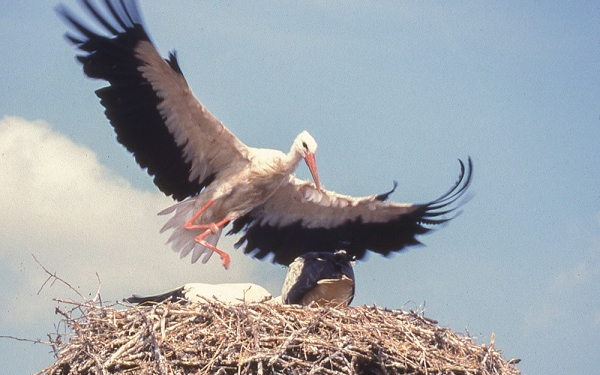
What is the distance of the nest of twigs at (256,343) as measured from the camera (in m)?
6.42

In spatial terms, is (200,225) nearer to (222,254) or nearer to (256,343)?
(222,254)

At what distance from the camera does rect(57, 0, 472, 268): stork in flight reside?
29.6 feet

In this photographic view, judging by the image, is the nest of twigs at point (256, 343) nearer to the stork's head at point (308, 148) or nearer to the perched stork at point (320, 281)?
the perched stork at point (320, 281)

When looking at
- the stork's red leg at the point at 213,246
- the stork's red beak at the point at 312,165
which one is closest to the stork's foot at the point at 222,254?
the stork's red leg at the point at 213,246

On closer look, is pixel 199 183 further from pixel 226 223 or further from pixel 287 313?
pixel 287 313

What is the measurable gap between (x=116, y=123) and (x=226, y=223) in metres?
1.34

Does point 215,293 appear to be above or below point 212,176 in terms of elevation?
below

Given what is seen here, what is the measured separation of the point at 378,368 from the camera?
660cm

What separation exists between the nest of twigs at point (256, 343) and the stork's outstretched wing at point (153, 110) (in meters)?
2.63

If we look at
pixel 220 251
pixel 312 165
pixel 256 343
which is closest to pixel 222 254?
pixel 220 251

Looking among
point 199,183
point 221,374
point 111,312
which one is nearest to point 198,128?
point 199,183

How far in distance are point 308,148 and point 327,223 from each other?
1.05 m

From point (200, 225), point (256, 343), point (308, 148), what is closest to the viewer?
point (256, 343)

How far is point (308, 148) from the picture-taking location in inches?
361
